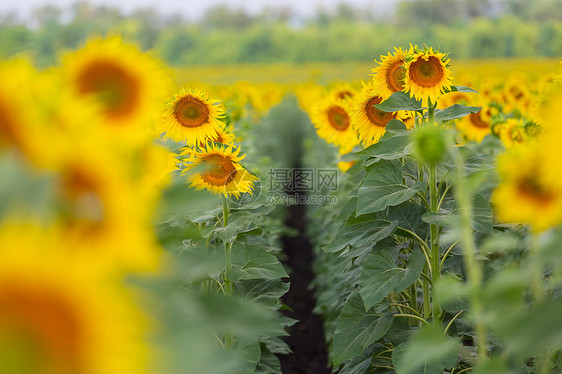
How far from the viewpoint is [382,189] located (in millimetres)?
1969

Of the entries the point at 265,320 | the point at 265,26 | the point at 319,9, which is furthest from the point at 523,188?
the point at 319,9

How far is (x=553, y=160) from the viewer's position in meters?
0.81

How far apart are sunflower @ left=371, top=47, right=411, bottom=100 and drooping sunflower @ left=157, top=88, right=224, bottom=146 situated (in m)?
0.68

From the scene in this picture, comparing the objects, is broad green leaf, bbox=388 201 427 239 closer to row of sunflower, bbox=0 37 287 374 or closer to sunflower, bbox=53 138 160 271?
row of sunflower, bbox=0 37 287 374

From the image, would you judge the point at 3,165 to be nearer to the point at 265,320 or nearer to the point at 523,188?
the point at 265,320

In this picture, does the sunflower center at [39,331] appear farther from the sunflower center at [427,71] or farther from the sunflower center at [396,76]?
the sunflower center at [396,76]

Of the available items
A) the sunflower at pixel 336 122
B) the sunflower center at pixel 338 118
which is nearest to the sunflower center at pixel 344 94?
the sunflower at pixel 336 122

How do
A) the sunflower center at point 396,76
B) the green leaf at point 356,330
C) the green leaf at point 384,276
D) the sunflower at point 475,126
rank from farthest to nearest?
the sunflower at point 475,126
the sunflower center at point 396,76
the green leaf at point 356,330
the green leaf at point 384,276

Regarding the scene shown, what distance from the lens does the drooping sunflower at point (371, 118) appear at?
2432 mm

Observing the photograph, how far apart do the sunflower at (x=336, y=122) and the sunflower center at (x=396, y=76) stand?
25.3 inches

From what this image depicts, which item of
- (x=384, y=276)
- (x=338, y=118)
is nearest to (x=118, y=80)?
(x=384, y=276)

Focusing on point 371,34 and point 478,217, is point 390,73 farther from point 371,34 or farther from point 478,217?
point 371,34

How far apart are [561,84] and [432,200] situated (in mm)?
567

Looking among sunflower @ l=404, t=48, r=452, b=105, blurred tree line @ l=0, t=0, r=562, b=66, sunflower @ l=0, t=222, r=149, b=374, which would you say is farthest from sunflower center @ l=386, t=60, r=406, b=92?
blurred tree line @ l=0, t=0, r=562, b=66
